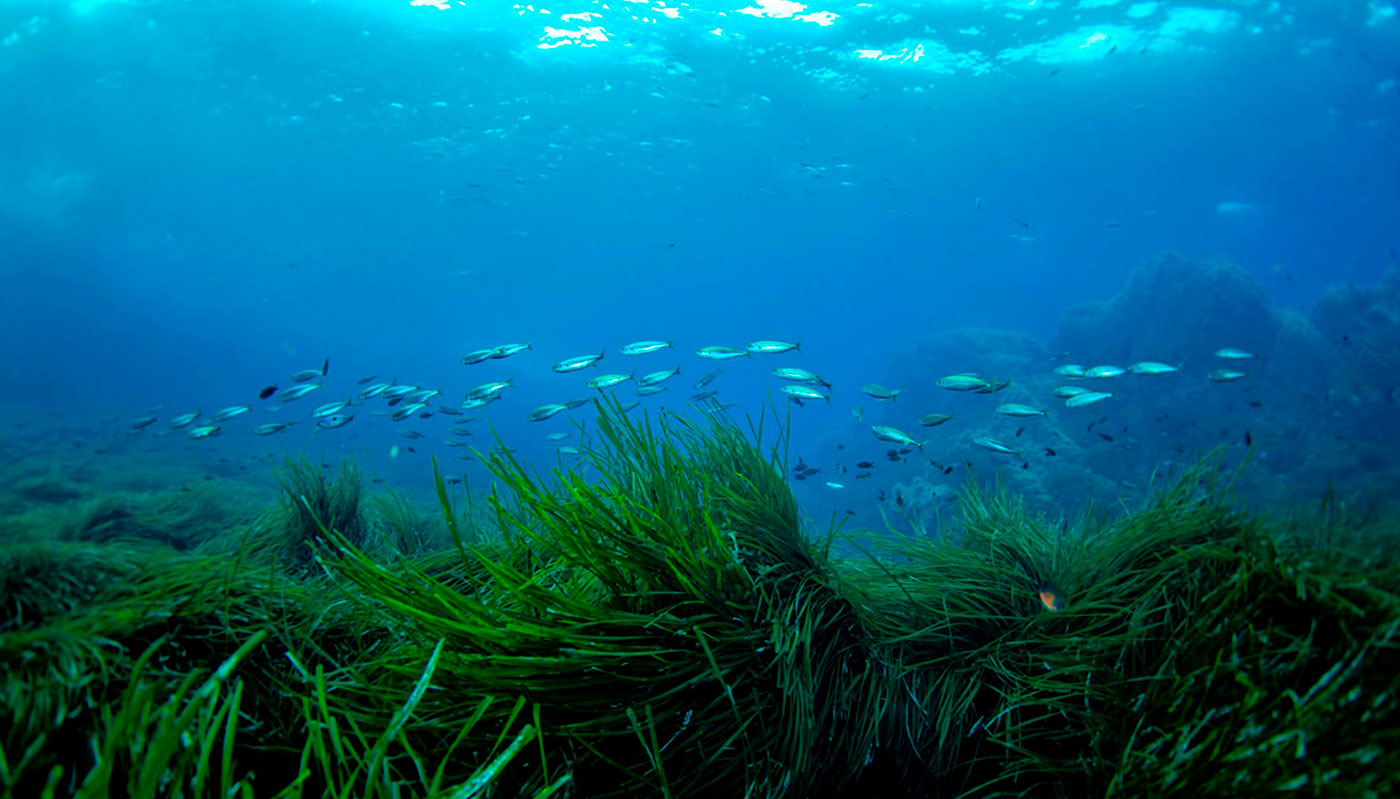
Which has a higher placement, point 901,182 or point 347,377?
point 901,182

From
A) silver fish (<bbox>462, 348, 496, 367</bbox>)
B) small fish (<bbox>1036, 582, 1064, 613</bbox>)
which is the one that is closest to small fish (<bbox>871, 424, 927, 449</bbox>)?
small fish (<bbox>1036, 582, 1064, 613</bbox>)

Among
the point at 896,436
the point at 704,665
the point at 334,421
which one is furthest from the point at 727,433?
the point at 334,421

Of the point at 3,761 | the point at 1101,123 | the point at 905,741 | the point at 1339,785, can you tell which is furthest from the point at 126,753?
the point at 1101,123

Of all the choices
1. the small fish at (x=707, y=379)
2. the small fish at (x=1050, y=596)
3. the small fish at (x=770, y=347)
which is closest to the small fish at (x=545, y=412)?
the small fish at (x=707, y=379)

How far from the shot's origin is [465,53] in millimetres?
29047

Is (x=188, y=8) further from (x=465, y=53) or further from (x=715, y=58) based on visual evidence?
(x=715, y=58)

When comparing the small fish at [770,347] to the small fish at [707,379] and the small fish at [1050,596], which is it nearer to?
the small fish at [707,379]

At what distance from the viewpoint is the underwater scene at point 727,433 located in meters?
1.47

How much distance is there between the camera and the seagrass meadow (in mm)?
1223

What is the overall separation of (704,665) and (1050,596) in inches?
68.5

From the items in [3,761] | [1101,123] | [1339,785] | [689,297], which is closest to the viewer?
[3,761]

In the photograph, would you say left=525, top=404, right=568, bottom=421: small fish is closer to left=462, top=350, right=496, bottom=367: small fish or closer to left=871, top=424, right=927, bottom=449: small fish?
left=462, top=350, right=496, bottom=367: small fish

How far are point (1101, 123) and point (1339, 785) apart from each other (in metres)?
49.6

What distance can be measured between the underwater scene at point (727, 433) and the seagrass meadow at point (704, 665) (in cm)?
2
